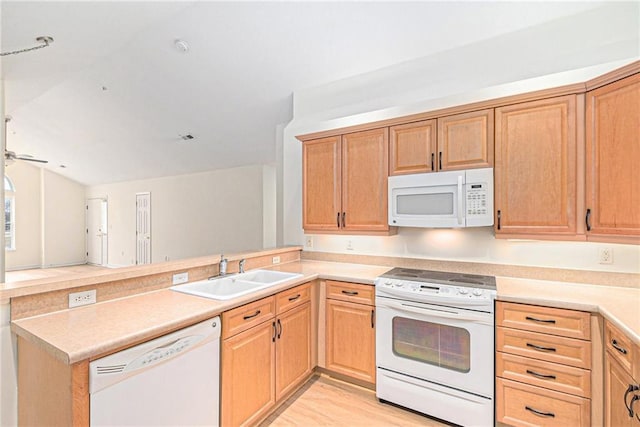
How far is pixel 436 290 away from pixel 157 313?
178 centimetres

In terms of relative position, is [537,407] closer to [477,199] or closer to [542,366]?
[542,366]

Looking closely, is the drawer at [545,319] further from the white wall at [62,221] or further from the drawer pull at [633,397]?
the white wall at [62,221]

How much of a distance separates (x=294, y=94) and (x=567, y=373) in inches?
142

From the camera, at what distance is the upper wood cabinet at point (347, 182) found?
2.71 meters

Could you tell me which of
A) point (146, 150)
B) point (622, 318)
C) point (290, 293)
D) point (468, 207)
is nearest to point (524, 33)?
point (468, 207)

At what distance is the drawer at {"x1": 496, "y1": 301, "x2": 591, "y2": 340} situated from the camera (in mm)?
1748

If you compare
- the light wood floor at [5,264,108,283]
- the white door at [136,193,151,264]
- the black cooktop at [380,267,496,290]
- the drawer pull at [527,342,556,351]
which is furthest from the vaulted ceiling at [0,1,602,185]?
the light wood floor at [5,264,108,283]

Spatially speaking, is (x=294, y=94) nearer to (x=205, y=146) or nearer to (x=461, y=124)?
(x=461, y=124)

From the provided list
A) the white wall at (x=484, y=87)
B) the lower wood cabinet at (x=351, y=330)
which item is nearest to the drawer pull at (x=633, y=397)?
the white wall at (x=484, y=87)

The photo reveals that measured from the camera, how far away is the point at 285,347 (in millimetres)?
2264

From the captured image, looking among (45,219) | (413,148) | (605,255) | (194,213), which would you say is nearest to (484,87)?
(413,148)

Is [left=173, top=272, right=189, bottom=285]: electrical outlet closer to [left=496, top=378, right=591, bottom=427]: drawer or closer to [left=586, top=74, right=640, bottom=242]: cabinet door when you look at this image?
[left=496, top=378, right=591, bottom=427]: drawer

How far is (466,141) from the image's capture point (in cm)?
233

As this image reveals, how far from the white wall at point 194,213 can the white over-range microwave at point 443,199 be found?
4267mm
